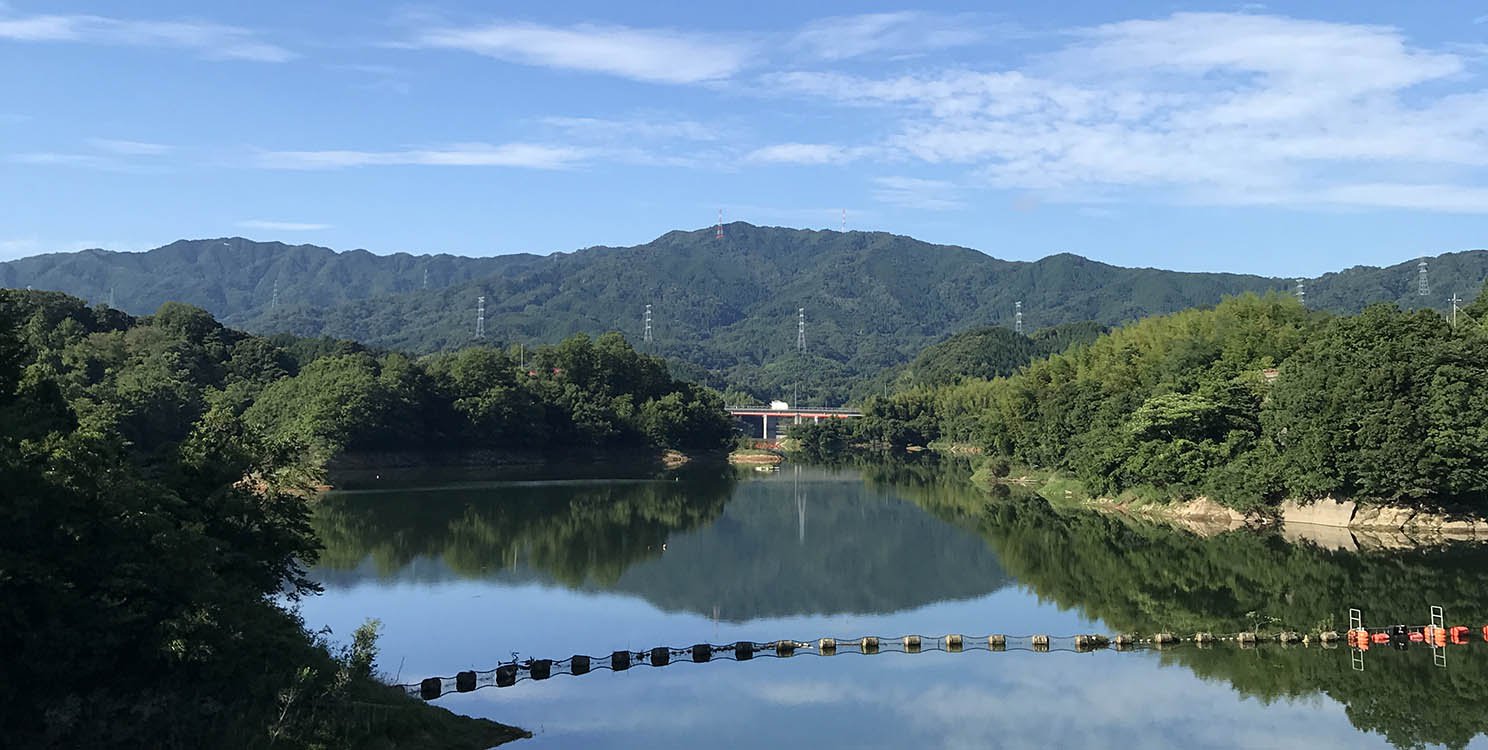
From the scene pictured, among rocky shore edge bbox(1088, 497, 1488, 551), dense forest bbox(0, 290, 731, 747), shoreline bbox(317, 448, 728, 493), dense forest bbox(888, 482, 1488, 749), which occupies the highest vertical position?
dense forest bbox(0, 290, 731, 747)

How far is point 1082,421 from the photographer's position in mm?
66125

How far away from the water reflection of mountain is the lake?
188 mm

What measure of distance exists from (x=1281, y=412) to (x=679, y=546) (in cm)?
2353

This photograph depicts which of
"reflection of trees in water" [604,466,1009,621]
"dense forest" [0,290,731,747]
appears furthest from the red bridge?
"dense forest" [0,290,731,747]

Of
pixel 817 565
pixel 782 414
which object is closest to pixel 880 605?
pixel 817 565

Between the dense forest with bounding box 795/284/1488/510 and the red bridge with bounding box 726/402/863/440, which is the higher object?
the dense forest with bounding box 795/284/1488/510

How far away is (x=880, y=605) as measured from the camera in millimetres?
37719

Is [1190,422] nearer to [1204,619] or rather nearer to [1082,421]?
[1082,421]

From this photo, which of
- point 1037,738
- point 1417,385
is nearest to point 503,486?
point 1417,385

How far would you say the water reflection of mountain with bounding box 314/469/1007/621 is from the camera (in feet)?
131

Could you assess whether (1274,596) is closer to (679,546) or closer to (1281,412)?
(1281,412)

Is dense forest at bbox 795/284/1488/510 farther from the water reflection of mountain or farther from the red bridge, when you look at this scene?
the red bridge

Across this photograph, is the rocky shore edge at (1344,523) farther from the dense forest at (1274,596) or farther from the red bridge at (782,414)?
the red bridge at (782,414)

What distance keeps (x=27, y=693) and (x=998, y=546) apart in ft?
122
